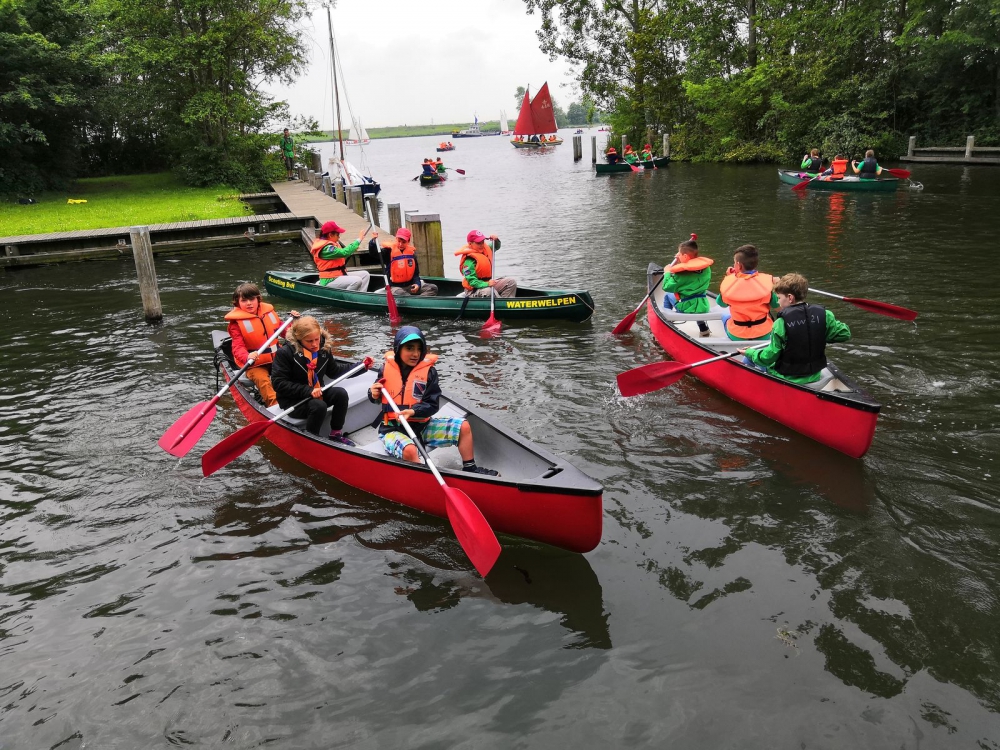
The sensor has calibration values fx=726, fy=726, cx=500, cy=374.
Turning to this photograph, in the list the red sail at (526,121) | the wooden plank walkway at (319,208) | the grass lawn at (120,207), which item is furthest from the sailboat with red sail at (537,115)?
the grass lawn at (120,207)

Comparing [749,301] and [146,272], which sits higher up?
[146,272]

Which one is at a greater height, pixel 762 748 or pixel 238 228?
pixel 238 228

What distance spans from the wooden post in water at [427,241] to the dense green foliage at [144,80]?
50.7 feet

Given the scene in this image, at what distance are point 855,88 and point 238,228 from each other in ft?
89.6

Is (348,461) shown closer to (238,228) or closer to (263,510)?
(263,510)

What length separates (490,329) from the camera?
1148 cm

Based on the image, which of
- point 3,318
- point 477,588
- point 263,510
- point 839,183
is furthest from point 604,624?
point 839,183

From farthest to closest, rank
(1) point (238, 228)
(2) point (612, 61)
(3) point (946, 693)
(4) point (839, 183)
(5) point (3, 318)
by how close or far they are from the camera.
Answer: (2) point (612, 61) < (4) point (839, 183) < (1) point (238, 228) < (5) point (3, 318) < (3) point (946, 693)

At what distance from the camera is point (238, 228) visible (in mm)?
19516

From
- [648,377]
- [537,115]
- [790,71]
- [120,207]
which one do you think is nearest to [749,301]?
[648,377]

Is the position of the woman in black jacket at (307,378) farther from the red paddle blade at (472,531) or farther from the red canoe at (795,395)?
the red canoe at (795,395)

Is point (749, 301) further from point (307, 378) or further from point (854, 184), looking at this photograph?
point (854, 184)

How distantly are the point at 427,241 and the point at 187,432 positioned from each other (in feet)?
27.0

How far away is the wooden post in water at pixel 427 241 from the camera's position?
1461 cm
